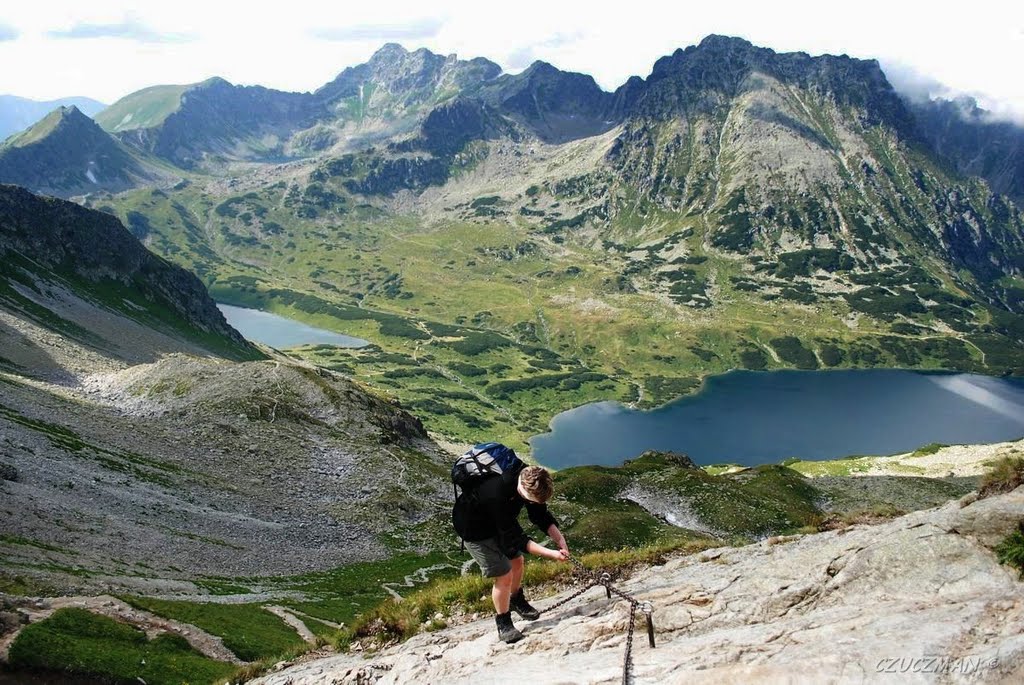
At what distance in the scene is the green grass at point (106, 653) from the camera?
2108cm

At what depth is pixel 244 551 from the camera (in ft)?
152

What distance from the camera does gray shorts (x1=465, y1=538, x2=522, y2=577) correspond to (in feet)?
45.5

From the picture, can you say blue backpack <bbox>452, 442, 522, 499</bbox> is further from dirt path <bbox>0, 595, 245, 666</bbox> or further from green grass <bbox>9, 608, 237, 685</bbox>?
dirt path <bbox>0, 595, 245, 666</bbox>

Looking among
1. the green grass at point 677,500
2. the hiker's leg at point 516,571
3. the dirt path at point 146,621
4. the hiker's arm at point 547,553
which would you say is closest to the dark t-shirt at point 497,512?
the hiker's arm at point 547,553

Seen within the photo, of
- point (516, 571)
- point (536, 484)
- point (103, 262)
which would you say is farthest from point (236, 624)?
point (103, 262)

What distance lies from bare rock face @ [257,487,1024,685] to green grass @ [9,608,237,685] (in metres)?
8.04

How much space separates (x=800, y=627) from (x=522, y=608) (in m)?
6.11

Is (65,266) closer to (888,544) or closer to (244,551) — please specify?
(244,551)

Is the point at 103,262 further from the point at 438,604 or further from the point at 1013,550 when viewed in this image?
the point at 1013,550

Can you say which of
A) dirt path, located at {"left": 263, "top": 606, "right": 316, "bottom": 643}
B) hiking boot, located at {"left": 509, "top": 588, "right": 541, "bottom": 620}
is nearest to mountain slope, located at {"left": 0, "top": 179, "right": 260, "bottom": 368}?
dirt path, located at {"left": 263, "top": 606, "right": 316, "bottom": 643}

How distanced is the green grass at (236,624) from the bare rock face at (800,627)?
12.7 metres

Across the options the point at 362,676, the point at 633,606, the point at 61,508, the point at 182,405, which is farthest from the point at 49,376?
the point at 633,606

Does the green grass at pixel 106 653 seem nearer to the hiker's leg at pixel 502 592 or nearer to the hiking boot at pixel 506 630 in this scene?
the hiking boot at pixel 506 630

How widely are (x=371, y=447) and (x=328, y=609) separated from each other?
35983 mm
